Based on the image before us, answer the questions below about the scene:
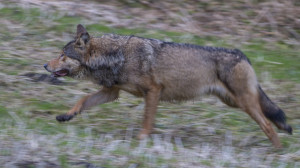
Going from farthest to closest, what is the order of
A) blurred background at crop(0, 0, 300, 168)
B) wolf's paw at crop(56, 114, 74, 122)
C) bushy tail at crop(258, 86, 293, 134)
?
bushy tail at crop(258, 86, 293, 134)
wolf's paw at crop(56, 114, 74, 122)
blurred background at crop(0, 0, 300, 168)

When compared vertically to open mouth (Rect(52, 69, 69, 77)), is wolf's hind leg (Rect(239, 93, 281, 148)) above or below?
below

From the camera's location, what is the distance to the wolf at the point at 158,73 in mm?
8703

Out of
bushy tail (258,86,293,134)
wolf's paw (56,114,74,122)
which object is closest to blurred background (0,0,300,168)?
wolf's paw (56,114,74,122)

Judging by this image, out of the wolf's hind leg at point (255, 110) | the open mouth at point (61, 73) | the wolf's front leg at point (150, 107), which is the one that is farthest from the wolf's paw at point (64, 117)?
the wolf's hind leg at point (255, 110)

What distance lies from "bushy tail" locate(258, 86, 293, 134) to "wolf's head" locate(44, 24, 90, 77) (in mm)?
2632

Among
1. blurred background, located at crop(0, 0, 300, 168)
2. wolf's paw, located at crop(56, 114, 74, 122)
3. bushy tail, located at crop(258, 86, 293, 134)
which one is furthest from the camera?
bushy tail, located at crop(258, 86, 293, 134)

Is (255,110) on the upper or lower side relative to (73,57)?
lower

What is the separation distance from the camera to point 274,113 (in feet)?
29.2

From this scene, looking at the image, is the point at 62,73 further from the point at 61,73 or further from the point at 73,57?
the point at 73,57

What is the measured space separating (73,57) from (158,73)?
1.24 metres

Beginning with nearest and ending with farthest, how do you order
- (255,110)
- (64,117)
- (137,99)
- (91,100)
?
(64,117) < (255,110) < (91,100) < (137,99)

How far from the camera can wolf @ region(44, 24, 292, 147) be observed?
8703 millimetres

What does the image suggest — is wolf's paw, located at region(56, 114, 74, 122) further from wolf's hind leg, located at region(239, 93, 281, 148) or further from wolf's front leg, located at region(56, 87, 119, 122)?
wolf's hind leg, located at region(239, 93, 281, 148)

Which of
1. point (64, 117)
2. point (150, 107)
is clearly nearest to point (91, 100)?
point (64, 117)
